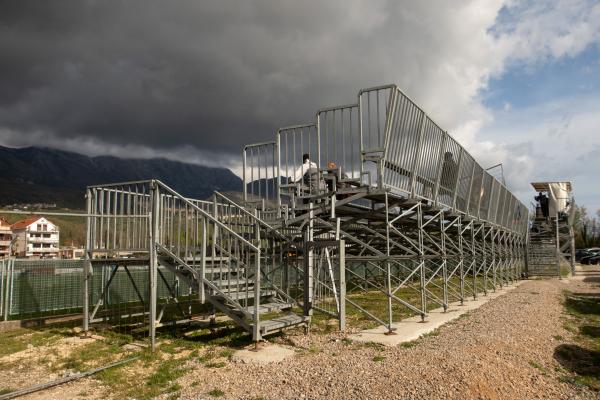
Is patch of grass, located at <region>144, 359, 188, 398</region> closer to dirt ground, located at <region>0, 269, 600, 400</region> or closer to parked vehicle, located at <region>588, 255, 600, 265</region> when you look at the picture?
dirt ground, located at <region>0, 269, 600, 400</region>

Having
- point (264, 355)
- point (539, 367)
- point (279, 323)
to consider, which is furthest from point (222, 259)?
point (539, 367)

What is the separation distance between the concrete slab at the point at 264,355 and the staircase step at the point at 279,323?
310mm

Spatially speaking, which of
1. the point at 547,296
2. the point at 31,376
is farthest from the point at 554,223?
the point at 31,376

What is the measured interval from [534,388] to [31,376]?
7420 mm

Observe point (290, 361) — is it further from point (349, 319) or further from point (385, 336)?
point (349, 319)

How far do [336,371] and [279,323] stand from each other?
2.15 m

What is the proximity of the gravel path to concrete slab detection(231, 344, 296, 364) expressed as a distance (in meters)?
0.22

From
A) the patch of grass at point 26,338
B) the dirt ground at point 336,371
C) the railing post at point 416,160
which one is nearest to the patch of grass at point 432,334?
the dirt ground at point 336,371

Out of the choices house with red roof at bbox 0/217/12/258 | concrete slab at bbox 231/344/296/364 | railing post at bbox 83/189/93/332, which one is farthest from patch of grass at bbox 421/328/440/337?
house with red roof at bbox 0/217/12/258

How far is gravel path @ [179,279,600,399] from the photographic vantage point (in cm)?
604

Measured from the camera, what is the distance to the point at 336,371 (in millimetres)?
6816

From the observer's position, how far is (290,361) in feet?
24.6

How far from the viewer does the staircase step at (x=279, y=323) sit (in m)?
8.30

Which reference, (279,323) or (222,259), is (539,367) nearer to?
(279,323)
